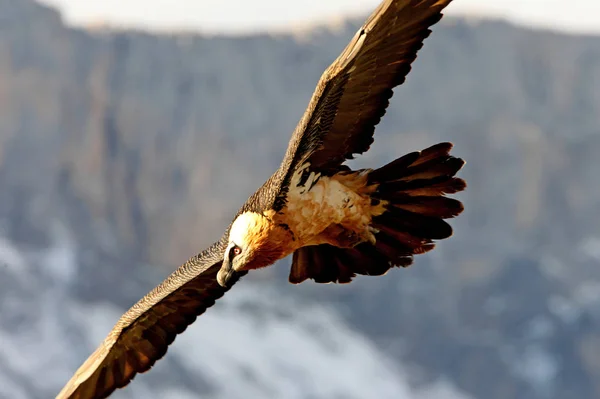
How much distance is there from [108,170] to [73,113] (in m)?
1.48

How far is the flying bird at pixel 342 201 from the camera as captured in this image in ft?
19.6

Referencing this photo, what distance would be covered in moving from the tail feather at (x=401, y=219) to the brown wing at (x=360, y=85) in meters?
0.32

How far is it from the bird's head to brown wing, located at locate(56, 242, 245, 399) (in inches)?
37.0

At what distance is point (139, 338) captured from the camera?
25.3 feet

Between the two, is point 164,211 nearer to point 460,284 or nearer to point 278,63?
point 278,63

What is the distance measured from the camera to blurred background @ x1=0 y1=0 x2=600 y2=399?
24.0 meters

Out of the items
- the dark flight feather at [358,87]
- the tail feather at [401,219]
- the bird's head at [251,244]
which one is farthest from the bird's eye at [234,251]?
the tail feather at [401,219]

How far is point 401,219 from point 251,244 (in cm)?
107

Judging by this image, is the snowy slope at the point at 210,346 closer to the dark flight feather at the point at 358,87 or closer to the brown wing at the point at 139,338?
the brown wing at the point at 139,338

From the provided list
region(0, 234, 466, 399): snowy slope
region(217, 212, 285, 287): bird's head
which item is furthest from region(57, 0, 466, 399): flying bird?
region(0, 234, 466, 399): snowy slope

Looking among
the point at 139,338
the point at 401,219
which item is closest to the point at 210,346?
the point at 139,338

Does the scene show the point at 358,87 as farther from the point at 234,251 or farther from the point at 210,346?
the point at 210,346

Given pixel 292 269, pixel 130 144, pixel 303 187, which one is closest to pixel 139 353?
pixel 292 269

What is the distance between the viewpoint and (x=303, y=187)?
6.35 meters
